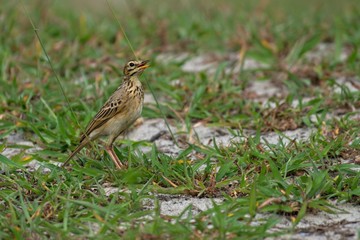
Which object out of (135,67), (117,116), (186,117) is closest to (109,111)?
(117,116)

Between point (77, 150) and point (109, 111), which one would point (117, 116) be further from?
point (77, 150)

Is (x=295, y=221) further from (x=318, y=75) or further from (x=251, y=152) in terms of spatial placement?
(x=318, y=75)

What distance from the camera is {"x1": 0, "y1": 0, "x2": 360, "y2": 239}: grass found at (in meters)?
4.61

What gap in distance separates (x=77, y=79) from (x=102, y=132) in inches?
80.6

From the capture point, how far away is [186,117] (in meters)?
6.82

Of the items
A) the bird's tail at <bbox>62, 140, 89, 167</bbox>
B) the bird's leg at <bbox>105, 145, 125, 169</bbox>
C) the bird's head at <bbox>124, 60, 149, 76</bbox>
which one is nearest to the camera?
the bird's leg at <bbox>105, 145, 125, 169</bbox>

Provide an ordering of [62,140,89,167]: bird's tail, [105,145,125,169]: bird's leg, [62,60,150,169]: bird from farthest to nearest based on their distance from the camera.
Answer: [62,60,150,169]: bird
[62,140,89,167]: bird's tail
[105,145,125,169]: bird's leg

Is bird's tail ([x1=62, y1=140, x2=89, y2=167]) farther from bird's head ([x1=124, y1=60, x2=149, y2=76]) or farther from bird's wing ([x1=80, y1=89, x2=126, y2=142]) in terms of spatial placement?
bird's head ([x1=124, y1=60, x2=149, y2=76])

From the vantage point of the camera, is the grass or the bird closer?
the grass

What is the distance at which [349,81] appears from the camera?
747 centimetres

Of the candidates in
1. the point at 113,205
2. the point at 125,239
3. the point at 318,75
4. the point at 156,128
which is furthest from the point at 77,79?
the point at 125,239

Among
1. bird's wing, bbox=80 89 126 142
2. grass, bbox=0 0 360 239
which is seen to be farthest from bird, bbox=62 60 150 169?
grass, bbox=0 0 360 239

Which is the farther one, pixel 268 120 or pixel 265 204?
pixel 268 120

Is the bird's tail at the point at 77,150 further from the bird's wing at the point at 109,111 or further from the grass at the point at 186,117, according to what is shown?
the bird's wing at the point at 109,111
